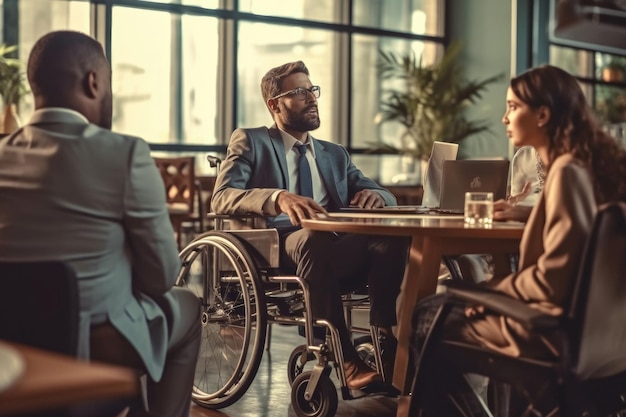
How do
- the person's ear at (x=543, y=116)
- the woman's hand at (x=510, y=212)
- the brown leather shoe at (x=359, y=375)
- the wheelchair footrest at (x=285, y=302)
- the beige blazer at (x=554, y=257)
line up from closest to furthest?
the beige blazer at (x=554, y=257) → the person's ear at (x=543, y=116) → the woman's hand at (x=510, y=212) → the brown leather shoe at (x=359, y=375) → the wheelchair footrest at (x=285, y=302)

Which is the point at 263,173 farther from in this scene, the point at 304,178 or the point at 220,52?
the point at 220,52

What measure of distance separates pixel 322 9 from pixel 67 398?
9.29 meters

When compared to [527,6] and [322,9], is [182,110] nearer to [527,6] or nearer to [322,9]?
[322,9]

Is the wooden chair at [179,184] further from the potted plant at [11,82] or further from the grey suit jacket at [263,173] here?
the grey suit jacket at [263,173]

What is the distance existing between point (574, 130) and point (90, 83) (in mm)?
1125

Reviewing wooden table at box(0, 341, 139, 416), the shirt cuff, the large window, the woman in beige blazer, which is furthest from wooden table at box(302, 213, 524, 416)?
the large window

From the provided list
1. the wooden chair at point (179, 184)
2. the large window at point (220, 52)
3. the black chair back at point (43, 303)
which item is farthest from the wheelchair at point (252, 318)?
the large window at point (220, 52)

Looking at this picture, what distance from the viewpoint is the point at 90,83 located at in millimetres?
2123

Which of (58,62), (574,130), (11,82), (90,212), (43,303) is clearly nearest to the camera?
(43,303)

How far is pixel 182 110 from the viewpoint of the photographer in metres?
9.06

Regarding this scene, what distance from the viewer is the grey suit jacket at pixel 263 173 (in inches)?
139

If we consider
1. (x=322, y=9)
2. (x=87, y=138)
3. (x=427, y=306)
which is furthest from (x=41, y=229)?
(x=322, y=9)

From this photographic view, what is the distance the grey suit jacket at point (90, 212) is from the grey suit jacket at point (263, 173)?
52.7 inches

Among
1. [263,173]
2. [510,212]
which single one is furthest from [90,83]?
[263,173]
